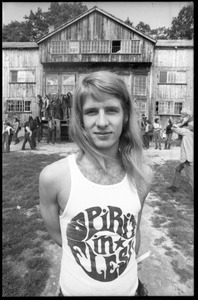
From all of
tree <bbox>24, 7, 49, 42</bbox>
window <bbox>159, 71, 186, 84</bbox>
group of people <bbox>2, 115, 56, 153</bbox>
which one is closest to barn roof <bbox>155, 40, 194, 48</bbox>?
window <bbox>159, 71, 186, 84</bbox>

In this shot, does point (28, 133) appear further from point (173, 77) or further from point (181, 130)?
point (173, 77)

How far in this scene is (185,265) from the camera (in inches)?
86.4

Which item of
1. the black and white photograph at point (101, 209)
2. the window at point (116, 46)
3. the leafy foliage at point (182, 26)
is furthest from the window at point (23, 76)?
the black and white photograph at point (101, 209)

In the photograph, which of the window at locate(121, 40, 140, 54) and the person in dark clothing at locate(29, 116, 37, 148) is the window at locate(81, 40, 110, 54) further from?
the person in dark clothing at locate(29, 116, 37, 148)

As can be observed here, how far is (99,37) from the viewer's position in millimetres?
14922

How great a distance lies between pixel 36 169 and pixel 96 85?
209 inches

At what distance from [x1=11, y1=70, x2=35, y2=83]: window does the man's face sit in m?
15.4

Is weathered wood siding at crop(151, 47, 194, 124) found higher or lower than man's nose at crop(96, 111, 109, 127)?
higher

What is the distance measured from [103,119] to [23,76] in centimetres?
1640

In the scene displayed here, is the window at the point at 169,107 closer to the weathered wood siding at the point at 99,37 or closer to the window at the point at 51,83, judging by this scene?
the weathered wood siding at the point at 99,37

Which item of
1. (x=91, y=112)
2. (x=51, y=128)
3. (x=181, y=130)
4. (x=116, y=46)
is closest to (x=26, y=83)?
(x=51, y=128)

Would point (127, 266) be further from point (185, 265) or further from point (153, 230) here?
point (153, 230)

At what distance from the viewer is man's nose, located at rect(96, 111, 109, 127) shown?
0.81 meters
